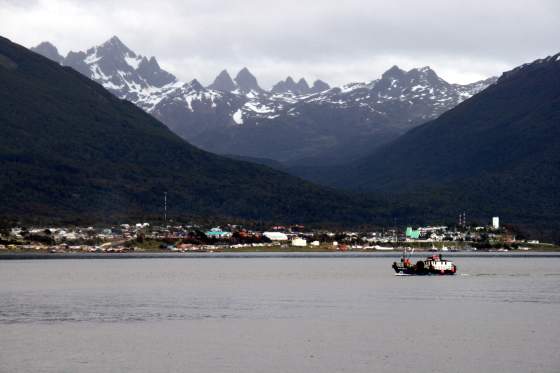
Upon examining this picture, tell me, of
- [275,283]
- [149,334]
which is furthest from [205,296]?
[149,334]

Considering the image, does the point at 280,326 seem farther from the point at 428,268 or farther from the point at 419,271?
the point at 419,271

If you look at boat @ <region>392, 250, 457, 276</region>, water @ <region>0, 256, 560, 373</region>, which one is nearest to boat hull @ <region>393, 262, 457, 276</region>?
boat @ <region>392, 250, 457, 276</region>

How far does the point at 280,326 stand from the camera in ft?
314

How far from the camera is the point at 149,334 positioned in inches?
3543

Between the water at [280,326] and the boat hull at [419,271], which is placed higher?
the boat hull at [419,271]

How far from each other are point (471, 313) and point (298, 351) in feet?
101

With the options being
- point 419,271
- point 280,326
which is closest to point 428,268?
point 419,271

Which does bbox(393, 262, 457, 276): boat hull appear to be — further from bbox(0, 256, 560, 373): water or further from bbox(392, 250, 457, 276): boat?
bbox(0, 256, 560, 373): water

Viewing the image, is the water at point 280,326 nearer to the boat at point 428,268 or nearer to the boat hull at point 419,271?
the boat hull at point 419,271

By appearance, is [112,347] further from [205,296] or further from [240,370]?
[205,296]

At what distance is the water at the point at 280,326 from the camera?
75.1 metres

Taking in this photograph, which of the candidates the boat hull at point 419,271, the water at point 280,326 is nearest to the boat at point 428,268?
the boat hull at point 419,271

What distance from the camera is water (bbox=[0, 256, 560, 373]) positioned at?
246 ft

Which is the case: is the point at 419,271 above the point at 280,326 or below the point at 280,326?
above
